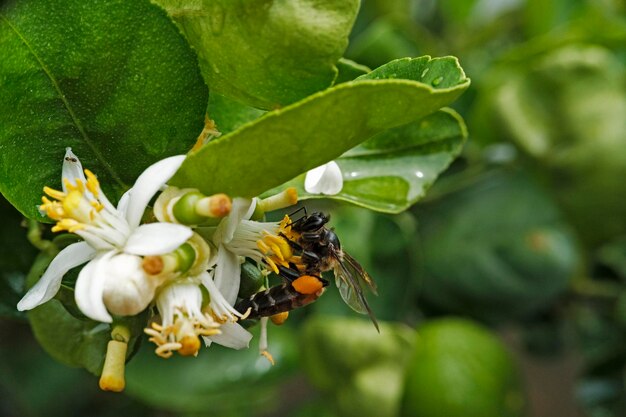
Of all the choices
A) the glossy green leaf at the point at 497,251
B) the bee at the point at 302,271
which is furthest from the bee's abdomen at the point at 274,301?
the glossy green leaf at the point at 497,251

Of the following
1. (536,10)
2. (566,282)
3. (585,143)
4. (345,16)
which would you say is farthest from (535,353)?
(345,16)

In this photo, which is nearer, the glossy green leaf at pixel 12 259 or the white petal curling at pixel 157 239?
the white petal curling at pixel 157 239

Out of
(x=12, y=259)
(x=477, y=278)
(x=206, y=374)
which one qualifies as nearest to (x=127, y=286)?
(x=12, y=259)

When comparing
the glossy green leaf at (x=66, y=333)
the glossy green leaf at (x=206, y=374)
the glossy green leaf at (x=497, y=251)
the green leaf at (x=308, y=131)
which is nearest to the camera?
the green leaf at (x=308, y=131)

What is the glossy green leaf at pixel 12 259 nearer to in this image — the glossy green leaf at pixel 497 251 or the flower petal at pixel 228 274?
the flower petal at pixel 228 274

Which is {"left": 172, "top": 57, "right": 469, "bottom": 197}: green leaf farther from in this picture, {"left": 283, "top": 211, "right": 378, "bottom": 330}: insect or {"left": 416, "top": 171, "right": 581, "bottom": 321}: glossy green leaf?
{"left": 416, "top": 171, "right": 581, "bottom": 321}: glossy green leaf

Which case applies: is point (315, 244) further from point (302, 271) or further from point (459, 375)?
point (459, 375)
